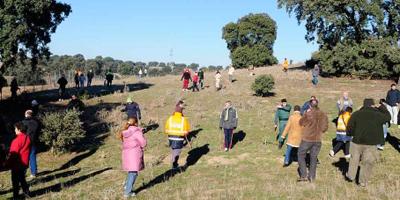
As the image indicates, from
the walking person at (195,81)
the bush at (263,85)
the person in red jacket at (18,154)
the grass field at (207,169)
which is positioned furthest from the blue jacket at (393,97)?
the walking person at (195,81)

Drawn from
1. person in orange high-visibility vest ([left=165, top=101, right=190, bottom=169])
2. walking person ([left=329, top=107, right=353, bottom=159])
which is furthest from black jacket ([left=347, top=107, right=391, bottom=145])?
person in orange high-visibility vest ([left=165, top=101, right=190, bottom=169])

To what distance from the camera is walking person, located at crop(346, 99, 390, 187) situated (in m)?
10.9

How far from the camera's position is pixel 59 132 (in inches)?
741

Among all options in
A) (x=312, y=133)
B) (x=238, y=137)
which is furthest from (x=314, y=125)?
(x=238, y=137)

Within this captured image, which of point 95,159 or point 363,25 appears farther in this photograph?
point 363,25

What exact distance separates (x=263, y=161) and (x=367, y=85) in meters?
29.0

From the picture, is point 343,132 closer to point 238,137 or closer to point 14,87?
point 238,137

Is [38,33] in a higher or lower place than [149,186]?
higher

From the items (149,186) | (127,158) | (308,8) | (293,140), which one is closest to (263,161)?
(293,140)

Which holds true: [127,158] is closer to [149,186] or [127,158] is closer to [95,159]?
[149,186]

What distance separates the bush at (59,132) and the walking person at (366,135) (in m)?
11.6

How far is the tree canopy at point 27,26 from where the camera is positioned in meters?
31.5

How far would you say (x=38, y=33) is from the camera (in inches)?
1375

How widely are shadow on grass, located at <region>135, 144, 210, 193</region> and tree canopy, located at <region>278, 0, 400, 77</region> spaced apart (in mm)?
29862
